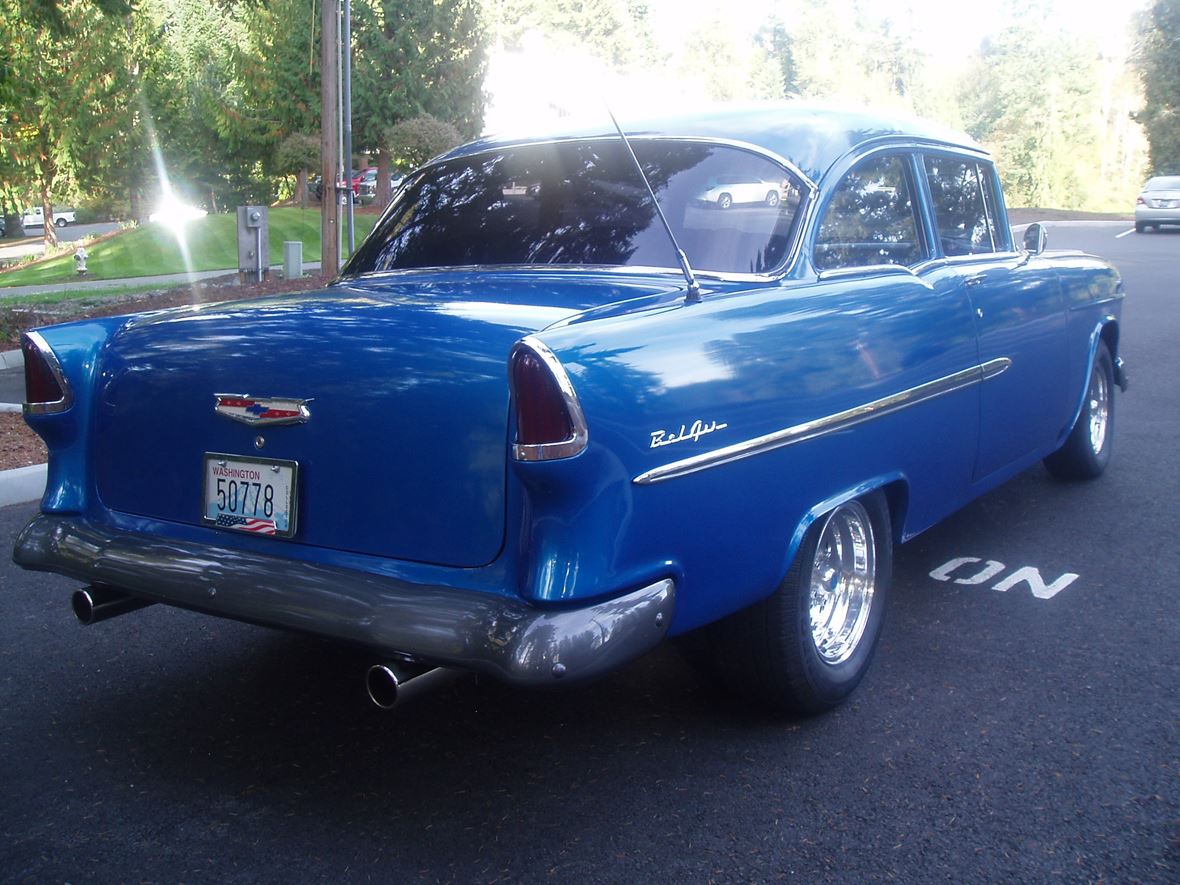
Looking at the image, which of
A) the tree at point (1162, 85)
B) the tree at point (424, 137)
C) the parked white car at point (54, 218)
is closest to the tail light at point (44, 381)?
the tree at point (424, 137)

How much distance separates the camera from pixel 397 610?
269 cm

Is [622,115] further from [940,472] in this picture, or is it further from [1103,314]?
[1103,314]

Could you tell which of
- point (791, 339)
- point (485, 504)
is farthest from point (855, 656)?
point (485, 504)

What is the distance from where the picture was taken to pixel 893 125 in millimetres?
4344

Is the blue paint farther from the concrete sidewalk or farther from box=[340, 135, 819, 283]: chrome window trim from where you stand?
the concrete sidewalk

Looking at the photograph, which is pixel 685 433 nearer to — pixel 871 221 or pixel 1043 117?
pixel 871 221

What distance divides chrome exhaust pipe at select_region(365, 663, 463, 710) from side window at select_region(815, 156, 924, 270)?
176 cm

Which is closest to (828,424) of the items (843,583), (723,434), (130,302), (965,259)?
(723,434)

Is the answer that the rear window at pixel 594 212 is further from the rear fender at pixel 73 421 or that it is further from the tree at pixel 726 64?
the tree at pixel 726 64

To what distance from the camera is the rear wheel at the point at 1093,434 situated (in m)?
5.96

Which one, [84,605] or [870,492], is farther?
[870,492]

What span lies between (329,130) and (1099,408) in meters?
9.86

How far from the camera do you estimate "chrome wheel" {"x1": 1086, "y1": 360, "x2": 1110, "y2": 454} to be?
20.2ft

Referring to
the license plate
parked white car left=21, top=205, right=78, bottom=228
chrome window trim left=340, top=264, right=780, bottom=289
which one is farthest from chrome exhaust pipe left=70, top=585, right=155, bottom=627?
parked white car left=21, top=205, right=78, bottom=228
